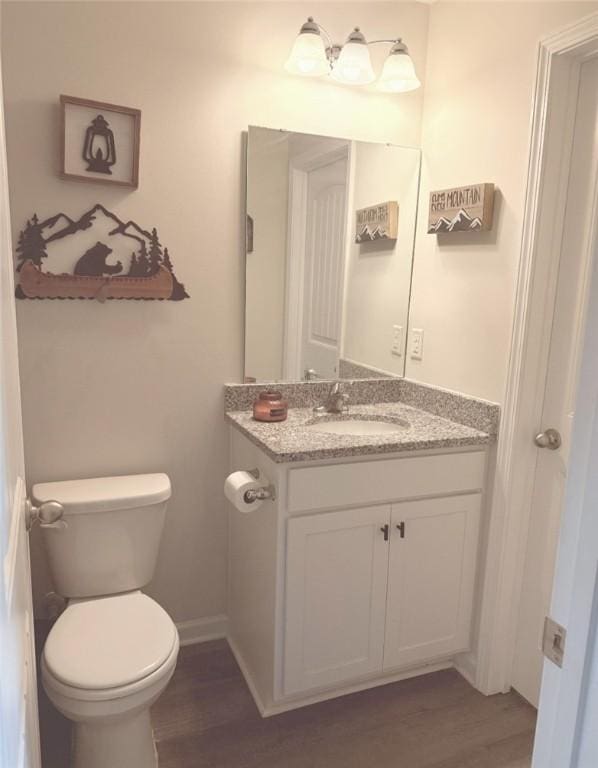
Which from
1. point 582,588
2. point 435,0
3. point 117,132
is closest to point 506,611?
point 582,588

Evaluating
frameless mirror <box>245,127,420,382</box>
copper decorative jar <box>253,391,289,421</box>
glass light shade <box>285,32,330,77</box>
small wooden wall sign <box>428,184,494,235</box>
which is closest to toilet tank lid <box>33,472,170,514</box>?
copper decorative jar <box>253,391,289,421</box>

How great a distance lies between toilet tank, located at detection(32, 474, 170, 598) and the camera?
1788 millimetres

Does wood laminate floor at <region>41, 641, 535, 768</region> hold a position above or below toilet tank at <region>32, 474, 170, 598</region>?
below

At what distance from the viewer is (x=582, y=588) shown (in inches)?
27.8

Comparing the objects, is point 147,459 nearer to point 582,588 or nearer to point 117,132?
point 117,132

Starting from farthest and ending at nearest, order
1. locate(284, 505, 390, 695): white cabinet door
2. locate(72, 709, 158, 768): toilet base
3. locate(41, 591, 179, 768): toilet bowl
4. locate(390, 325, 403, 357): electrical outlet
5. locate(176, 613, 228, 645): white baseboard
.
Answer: locate(390, 325, 403, 357): electrical outlet, locate(176, 613, 228, 645): white baseboard, locate(284, 505, 390, 695): white cabinet door, locate(72, 709, 158, 768): toilet base, locate(41, 591, 179, 768): toilet bowl

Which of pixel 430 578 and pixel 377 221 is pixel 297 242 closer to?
pixel 377 221

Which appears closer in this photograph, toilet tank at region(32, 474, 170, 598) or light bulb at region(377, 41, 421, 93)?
toilet tank at region(32, 474, 170, 598)

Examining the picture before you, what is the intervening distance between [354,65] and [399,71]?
0.17 meters

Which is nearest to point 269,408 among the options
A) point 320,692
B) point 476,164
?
point 320,692

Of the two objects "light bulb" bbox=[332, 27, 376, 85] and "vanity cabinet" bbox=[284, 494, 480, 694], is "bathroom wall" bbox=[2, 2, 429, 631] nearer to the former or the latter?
"light bulb" bbox=[332, 27, 376, 85]

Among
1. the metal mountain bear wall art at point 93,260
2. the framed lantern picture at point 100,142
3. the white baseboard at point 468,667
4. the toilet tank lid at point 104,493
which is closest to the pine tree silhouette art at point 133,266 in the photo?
the metal mountain bear wall art at point 93,260

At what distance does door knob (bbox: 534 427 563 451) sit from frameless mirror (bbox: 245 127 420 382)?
0.69m

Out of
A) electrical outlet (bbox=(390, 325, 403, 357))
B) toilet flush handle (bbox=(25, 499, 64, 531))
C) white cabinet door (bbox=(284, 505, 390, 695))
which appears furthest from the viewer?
electrical outlet (bbox=(390, 325, 403, 357))
